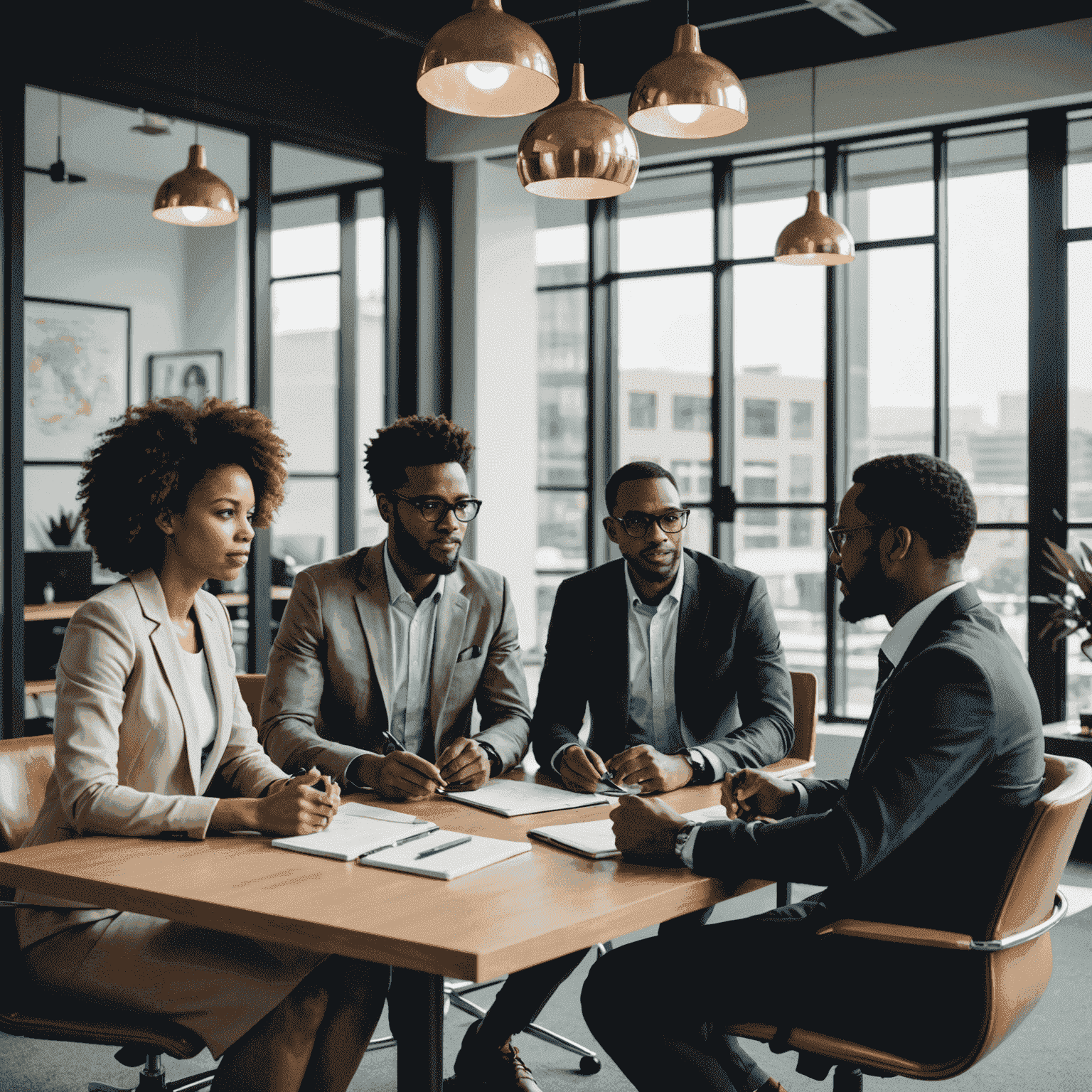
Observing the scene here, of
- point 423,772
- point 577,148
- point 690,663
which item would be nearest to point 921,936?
point 423,772

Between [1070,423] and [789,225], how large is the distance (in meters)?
1.75

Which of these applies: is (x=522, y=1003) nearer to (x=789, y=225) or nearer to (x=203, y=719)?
(x=203, y=719)

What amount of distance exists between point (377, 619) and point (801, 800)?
1.12 metres

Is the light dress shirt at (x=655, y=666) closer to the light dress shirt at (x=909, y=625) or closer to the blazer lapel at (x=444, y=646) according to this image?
the blazer lapel at (x=444, y=646)

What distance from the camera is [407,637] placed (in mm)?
2908

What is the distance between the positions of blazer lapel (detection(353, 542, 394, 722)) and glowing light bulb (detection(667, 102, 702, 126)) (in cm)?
124

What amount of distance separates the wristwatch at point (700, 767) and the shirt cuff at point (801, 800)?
0.32 meters

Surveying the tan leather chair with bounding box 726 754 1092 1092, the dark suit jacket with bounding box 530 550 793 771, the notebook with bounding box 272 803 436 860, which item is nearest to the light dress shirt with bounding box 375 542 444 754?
the dark suit jacket with bounding box 530 550 793 771

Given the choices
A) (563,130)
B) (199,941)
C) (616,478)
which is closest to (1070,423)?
(616,478)

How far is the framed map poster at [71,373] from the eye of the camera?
7.73 m

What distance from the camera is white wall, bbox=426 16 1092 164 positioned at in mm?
5176

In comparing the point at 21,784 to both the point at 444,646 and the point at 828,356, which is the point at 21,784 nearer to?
the point at 444,646

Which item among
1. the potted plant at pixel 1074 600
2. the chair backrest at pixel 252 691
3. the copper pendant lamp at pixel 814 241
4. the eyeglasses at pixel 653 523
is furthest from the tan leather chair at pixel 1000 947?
the potted plant at pixel 1074 600

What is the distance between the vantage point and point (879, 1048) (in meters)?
1.87
